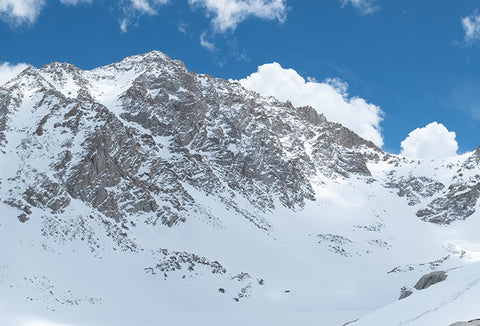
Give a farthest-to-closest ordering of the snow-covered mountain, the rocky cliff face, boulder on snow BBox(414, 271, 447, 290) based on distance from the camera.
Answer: the rocky cliff face → the snow-covered mountain → boulder on snow BBox(414, 271, 447, 290)

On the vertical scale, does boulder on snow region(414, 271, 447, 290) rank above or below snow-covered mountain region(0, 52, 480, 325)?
below

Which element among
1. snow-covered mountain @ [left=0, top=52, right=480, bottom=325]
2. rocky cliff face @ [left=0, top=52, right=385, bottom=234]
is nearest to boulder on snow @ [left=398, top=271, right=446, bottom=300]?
snow-covered mountain @ [left=0, top=52, right=480, bottom=325]

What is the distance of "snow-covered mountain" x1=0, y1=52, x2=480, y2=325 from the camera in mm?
35562

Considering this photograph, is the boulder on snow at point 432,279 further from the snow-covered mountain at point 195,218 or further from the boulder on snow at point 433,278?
the snow-covered mountain at point 195,218

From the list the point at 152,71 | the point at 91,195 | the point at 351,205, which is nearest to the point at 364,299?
the point at 91,195

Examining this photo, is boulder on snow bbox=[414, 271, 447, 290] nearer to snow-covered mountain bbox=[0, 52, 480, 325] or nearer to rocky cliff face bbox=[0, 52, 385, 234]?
snow-covered mountain bbox=[0, 52, 480, 325]

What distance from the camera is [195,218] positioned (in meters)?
63.4

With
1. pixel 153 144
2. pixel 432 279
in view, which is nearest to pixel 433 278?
pixel 432 279

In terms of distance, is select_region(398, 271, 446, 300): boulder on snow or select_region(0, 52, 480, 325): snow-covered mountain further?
select_region(0, 52, 480, 325): snow-covered mountain

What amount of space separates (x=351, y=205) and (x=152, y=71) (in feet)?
199

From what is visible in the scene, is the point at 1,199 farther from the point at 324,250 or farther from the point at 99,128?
the point at 324,250

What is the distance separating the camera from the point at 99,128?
198ft

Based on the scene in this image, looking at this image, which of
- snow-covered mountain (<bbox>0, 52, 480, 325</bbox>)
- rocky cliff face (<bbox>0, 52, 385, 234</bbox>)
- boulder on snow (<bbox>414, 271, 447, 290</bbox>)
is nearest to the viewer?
boulder on snow (<bbox>414, 271, 447, 290</bbox>)

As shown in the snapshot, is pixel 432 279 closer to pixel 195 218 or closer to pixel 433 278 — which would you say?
pixel 433 278
